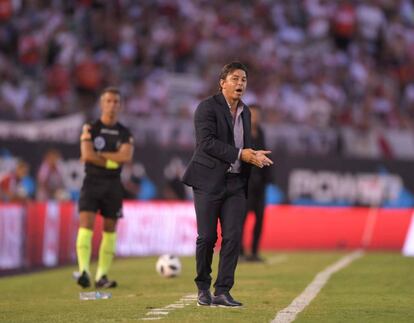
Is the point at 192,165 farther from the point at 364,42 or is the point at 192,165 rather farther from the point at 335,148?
the point at 364,42

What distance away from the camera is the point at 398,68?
31125mm

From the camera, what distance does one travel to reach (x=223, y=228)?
9.41 metres

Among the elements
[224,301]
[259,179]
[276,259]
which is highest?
[259,179]

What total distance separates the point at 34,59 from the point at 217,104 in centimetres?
1550

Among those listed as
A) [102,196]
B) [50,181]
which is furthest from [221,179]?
[50,181]

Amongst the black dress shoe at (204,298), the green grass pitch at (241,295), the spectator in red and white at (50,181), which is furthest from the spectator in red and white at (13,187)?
the black dress shoe at (204,298)

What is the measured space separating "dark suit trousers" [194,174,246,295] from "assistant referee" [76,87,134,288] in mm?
3083

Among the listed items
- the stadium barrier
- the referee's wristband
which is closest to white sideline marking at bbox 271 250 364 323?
the referee's wristband

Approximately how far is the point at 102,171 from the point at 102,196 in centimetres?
A: 29

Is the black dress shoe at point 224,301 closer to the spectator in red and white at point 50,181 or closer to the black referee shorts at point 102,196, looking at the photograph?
the black referee shorts at point 102,196

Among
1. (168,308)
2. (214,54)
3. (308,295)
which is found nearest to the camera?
(168,308)

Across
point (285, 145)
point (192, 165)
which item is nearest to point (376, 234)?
point (285, 145)

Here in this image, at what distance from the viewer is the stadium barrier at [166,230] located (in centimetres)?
1800

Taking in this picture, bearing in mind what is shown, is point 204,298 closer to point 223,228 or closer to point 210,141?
point 223,228
